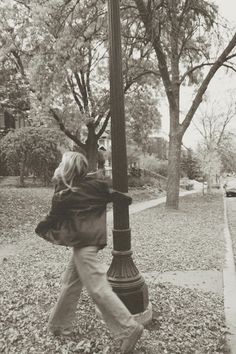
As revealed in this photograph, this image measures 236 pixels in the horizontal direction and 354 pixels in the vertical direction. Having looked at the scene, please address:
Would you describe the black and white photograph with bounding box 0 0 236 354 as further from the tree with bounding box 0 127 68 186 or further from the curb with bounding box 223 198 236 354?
the tree with bounding box 0 127 68 186

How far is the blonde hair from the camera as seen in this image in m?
3.82

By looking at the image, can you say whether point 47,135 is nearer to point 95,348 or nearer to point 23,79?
point 23,79

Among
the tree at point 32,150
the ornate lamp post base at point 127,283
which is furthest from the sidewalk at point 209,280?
the tree at point 32,150

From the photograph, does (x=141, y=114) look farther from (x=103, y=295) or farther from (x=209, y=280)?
(x=103, y=295)

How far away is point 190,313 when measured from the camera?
4797 millimetres

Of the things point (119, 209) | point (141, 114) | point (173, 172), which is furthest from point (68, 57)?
point (119, 209)

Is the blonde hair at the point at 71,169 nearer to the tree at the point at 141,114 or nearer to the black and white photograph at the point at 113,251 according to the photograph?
the black and white photograph at the point at 113,251

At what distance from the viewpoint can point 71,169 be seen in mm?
3826

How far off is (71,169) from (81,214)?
0.40m

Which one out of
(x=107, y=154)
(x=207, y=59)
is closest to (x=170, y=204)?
(x=207, y=59)

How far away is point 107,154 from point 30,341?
147ft

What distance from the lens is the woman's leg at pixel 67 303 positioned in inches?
159

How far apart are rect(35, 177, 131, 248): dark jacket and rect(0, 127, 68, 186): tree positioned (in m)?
23.8

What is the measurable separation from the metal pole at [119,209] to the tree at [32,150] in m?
23.1
